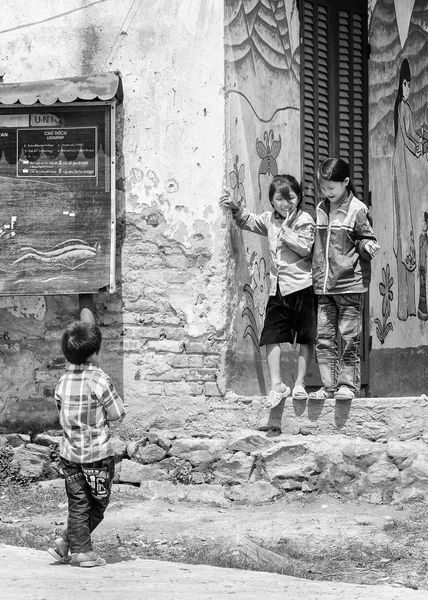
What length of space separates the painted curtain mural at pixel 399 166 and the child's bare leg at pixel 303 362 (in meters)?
1.94

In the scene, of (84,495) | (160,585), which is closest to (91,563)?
(84,495)

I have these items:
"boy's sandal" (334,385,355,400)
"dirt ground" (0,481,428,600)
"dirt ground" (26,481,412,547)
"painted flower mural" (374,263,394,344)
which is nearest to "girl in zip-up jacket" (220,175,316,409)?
"boy's sandal" (334,385,355,400)

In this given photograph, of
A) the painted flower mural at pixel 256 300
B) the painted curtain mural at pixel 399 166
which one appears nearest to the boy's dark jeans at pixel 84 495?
the painted flower mural at pixel 256 300

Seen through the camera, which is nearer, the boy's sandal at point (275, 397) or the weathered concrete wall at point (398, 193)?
the boy's sandal at point (275, 397)

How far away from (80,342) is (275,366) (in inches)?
95.9

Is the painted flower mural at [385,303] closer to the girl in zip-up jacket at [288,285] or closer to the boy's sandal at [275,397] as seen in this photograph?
the girl in zip-up jacket at [288,285]

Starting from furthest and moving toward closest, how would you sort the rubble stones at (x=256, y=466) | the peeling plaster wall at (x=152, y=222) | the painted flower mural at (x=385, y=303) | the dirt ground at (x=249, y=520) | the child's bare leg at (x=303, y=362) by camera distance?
1. the painted flower mural at (x=385, y=303)
2. the peeling plaster wall at (x=152, y=222)
3. the child's bare leg at (x=303, y=362)
4. the rubble stones at (x=256, y=466)
5. the dirt ground at (x=249, y=520)

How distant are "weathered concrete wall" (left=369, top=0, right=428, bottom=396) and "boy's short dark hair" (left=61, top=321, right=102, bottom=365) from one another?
445cm

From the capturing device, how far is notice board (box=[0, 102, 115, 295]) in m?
8.30

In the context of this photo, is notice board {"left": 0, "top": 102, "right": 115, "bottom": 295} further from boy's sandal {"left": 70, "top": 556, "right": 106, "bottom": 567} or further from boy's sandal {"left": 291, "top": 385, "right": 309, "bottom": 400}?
boy's sandal {"left": 70, "top": 556, "right": 106, "bottom": 567}

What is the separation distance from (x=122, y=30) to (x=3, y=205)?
158cm

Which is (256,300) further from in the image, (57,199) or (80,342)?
(80,342)

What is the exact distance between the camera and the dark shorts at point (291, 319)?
7.98m

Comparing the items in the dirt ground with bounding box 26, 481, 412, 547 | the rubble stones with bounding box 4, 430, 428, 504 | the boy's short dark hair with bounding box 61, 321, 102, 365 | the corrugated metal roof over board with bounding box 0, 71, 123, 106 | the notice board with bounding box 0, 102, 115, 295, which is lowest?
the dirt ground with bounding box 26, 481, 412, 547
